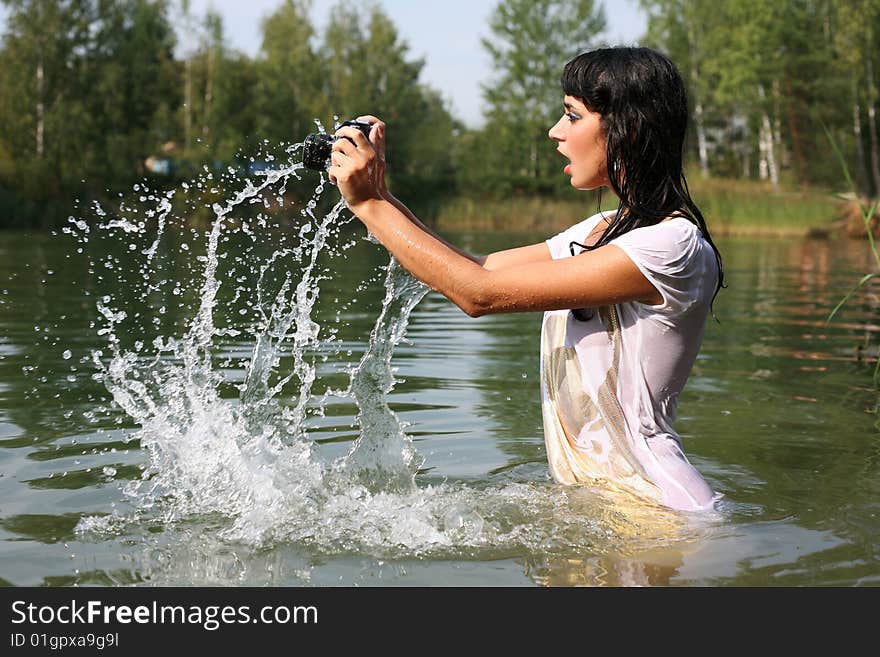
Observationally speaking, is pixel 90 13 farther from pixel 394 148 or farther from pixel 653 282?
pixel 653 282

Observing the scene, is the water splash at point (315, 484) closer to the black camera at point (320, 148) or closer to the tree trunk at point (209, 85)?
the black camera at point (320, 148)

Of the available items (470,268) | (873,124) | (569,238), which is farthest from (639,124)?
(873,124)

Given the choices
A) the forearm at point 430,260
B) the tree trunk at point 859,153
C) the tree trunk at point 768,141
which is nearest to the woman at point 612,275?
the forearm at point 430,260

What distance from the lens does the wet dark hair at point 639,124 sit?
328 centimetres

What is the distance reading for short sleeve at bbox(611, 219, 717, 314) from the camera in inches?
125

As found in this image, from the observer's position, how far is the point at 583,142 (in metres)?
3.41

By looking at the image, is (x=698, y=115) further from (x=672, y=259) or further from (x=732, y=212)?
(x=672, y=259)

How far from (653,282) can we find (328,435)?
2916mm

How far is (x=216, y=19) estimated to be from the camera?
154 ft

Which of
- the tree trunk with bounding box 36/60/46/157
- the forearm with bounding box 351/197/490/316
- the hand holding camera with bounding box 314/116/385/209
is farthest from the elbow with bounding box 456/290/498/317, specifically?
the tree trunk with bounding box 36/60/46/157

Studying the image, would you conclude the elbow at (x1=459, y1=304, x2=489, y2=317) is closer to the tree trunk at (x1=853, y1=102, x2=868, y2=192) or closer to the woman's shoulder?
the woman's shoulder

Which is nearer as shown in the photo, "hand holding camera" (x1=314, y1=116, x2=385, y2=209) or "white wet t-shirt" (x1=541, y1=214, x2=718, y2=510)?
"hand holding camera" (x1=314, y1=116, x2=385, y2=209)
